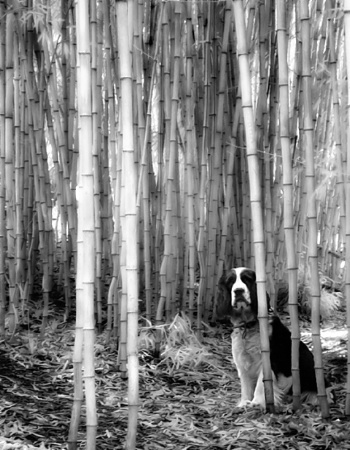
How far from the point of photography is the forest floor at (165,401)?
216 centimetres

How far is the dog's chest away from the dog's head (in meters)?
0.05

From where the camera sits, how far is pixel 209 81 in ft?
10.4

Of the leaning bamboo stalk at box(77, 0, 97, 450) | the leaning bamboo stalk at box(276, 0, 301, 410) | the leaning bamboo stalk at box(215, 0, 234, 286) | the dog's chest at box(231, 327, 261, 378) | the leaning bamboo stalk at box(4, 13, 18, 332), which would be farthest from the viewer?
the leaning bamboo stalk at box(215, 0, 234, 286)

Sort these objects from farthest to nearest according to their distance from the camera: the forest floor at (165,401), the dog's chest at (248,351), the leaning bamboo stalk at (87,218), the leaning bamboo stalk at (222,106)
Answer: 1. the leaning bamboo stalk at (222,106)
2. the dog's chest at (248,351)
3. the forest floor at (165,401)
4. the leaning bamboo stalk at (87,218)

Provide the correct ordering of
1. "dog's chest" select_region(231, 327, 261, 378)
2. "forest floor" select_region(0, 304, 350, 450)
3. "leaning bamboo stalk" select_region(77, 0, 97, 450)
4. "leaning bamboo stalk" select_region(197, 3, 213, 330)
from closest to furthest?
"leaning bamboo stalk" select_region(77, 0, 97, 450) → "forest floor" select_region(0, 304, 350, 450) → "dog's chest" select_region(231, 327, 261, 378) → "leaning bamboo stalk" select_region(197, 3, 213, 330)

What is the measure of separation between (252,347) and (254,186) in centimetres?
64

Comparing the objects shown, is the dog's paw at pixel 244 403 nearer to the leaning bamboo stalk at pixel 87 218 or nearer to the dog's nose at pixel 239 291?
the dog's nose at pixel 239 291

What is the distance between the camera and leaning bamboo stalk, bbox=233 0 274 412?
2240 millimetres

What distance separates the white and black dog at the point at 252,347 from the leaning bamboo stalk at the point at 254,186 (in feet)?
0.73

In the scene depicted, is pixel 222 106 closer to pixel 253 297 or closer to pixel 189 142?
pixel 189 142

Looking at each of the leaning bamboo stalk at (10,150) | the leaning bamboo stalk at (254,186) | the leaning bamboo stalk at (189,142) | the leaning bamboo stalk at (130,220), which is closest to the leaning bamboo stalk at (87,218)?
the leaning bamboo stalk at (130,220)

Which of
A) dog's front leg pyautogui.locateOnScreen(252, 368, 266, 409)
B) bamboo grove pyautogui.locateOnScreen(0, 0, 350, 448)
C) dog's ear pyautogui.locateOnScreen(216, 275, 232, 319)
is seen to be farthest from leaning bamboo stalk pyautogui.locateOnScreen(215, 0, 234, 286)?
dog's front leg pyautogui.locateOnScreen(252, 368, 266, 409)

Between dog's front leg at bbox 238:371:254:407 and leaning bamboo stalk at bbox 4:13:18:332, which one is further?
leaning bamboo stalk at bbox 4:13:18:332

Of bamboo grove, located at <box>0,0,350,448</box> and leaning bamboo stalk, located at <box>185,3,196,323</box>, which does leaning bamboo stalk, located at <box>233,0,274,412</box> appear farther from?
leaning bamboo stalk, located at <box>185,3,196,323</box>
